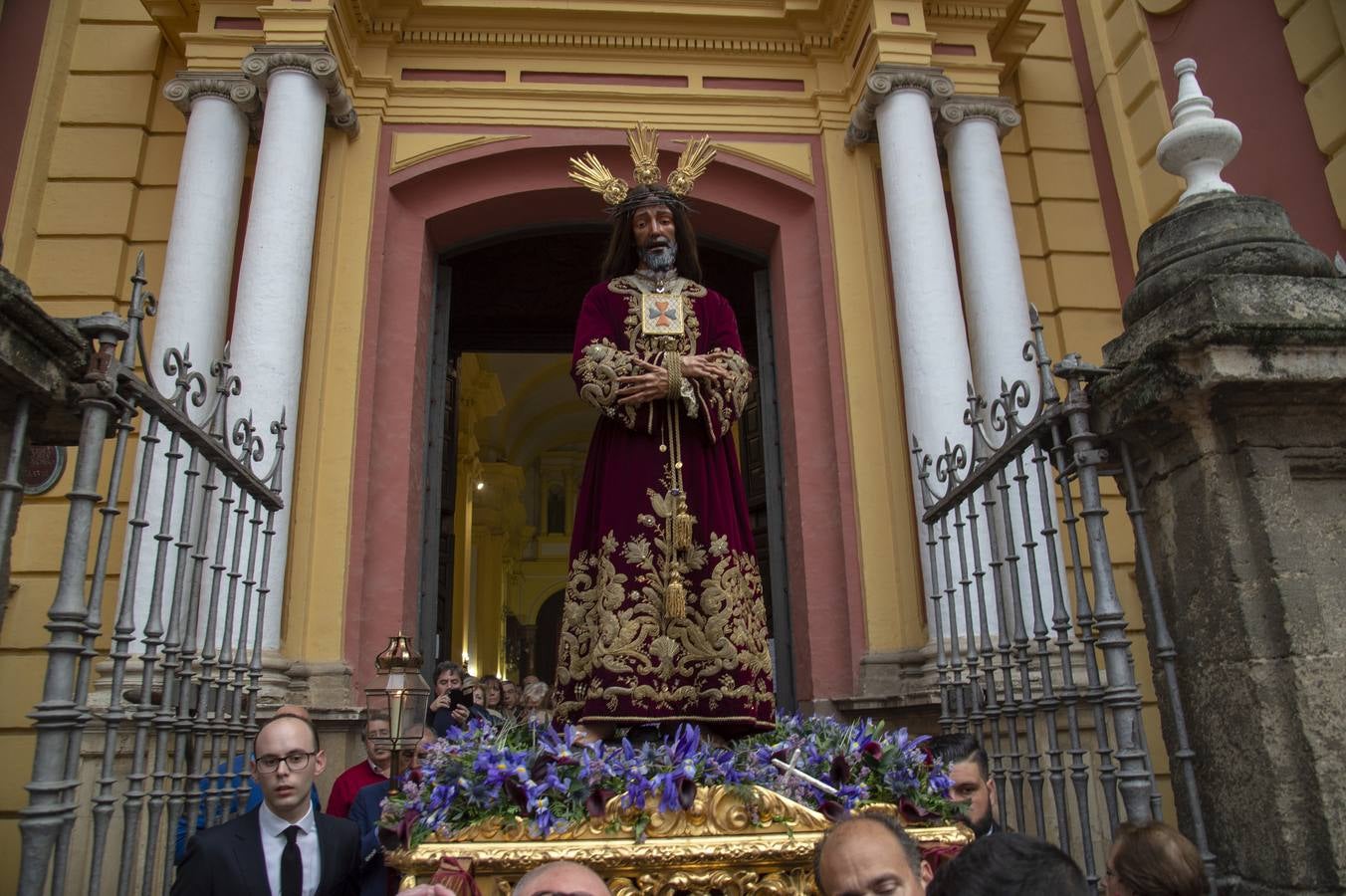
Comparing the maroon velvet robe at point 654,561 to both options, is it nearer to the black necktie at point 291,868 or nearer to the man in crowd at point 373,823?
the man in crowd at point 373,823

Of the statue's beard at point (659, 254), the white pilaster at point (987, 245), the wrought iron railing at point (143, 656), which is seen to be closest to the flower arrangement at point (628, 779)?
the wrought iron railing at point (143, 656)

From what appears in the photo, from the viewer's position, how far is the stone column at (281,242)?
6.02 metres

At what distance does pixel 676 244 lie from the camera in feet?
15.2

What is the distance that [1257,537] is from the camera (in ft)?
9.05

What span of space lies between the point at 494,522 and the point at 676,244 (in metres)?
18.7

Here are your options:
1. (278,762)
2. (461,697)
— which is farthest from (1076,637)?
(461,697)

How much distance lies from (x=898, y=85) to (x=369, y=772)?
577 cm

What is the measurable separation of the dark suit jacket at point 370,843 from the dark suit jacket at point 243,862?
0.04 meters

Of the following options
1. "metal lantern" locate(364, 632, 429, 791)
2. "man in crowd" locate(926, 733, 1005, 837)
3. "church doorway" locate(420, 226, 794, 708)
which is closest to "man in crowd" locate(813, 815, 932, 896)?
"man in crowd" locate(926, 733, 1005, 837)

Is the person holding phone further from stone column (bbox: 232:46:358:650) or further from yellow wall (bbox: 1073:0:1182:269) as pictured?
yellow wall (bbox: 1073:0:1182:269)

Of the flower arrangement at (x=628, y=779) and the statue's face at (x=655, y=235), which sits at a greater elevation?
the statue's face at (x=655, y=235)

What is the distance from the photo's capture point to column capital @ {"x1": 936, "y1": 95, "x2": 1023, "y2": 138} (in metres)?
7.29

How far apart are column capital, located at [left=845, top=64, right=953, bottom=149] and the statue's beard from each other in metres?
3.40

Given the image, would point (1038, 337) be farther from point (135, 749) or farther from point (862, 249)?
point (862, 249)
